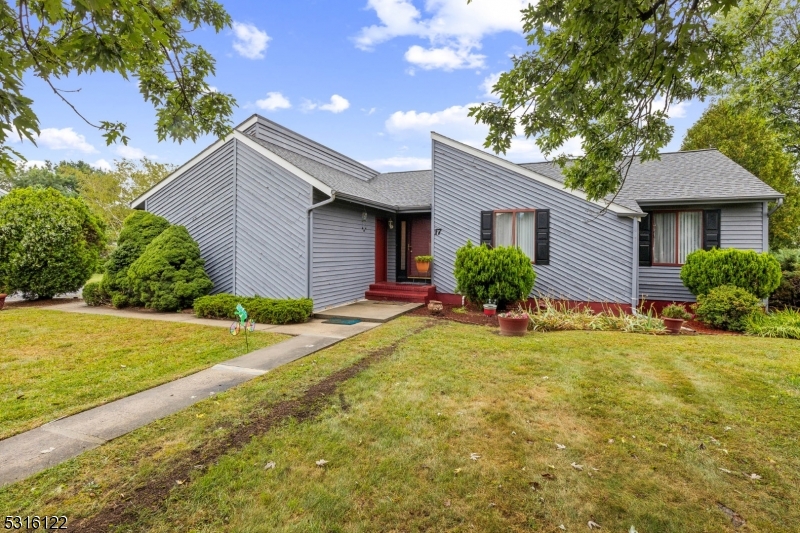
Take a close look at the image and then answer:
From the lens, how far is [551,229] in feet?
32.2

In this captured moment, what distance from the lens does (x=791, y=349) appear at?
6043 mm

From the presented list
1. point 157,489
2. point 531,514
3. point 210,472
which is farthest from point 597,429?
point 157,489

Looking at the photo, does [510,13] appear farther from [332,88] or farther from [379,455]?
[332,88]

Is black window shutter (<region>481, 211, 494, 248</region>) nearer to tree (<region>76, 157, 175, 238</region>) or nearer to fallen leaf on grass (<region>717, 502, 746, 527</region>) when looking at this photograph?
fallen leaf on grass (<region>717, 502, 746, 527</region>)

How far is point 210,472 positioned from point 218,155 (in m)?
9.33

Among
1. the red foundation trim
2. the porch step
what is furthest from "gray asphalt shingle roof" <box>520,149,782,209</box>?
the porch step

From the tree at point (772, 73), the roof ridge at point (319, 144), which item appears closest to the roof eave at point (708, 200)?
the tree at point (772, 73)

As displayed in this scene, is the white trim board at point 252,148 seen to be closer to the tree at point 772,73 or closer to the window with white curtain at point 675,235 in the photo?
the tree at point 772,73

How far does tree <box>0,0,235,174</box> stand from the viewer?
7.57 feet

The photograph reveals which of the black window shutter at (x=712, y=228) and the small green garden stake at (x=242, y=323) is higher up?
the black window shutter at (x=712, y=228)

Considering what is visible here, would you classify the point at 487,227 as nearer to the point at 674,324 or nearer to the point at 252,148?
the point at 674,324

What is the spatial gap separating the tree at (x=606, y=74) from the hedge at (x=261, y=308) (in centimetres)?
542

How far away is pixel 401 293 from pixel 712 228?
27.0 ft

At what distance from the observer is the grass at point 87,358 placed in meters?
3.91
